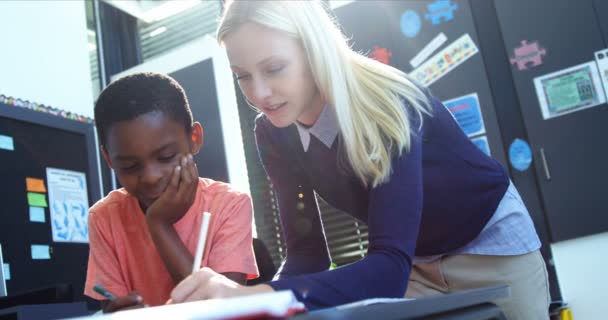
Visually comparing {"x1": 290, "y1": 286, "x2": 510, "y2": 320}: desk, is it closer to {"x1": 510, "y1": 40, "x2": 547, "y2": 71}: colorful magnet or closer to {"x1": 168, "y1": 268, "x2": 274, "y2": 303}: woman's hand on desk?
{"x1": 168, "y1": 268, "x2": 274, "y2": 303}: woman's hand on desk

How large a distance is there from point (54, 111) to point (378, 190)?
2.29m

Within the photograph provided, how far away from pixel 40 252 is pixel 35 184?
282 mm

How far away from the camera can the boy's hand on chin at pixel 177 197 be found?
1.14 m

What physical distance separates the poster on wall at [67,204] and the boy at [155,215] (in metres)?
1.45

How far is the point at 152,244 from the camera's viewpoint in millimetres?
1188

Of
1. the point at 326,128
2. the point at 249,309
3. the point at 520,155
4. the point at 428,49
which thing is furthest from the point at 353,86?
the point at 428,49

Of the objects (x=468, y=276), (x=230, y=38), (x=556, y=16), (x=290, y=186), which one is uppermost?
(x=556, y=16)

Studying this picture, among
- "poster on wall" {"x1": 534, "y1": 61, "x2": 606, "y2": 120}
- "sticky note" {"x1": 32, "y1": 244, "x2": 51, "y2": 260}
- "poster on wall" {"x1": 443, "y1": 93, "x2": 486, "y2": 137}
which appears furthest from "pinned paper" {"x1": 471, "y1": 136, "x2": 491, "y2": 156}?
"sticky note" {"x1": 32, "y1": 244, "x2": 51, "y2": 260}

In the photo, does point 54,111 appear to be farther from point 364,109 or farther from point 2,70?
point 364,109

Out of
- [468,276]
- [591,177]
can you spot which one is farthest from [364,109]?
[591,177]

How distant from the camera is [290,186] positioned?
1082 mm

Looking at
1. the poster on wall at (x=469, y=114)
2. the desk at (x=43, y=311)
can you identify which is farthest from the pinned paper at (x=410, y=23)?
the desk at (x=43, y=311)

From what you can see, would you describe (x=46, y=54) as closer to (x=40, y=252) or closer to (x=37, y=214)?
(x=37, y=214)

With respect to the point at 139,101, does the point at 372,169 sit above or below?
below
